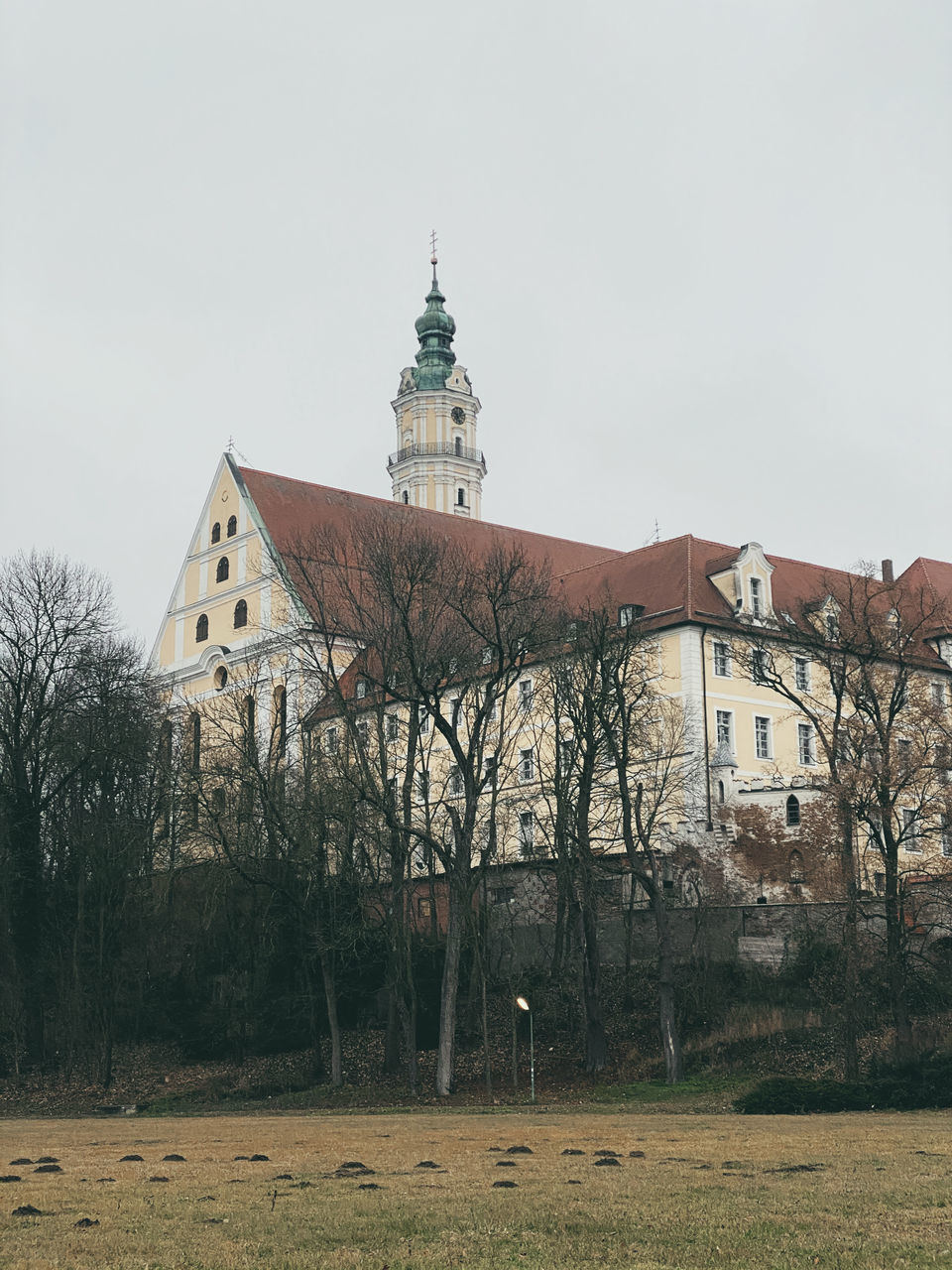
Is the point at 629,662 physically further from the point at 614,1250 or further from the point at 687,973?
the point at 614,1250

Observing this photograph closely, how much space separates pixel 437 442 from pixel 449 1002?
70.0m

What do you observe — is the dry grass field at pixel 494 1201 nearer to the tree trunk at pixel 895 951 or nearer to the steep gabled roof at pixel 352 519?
the tree trunk at pixel 895 951

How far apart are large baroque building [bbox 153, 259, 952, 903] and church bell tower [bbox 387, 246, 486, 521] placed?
1031 inches

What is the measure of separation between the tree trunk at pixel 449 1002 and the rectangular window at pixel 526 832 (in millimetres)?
5640

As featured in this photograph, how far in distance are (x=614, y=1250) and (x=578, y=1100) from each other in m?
22.5

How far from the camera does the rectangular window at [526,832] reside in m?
42.7

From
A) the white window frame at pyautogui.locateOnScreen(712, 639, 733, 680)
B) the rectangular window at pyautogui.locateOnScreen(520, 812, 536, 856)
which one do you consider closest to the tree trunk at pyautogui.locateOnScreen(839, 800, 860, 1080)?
the rectangular window at pyautogui.locateOnScreen(520, 812, 536, 856)

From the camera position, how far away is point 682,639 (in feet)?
177

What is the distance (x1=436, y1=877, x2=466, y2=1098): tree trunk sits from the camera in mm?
35812

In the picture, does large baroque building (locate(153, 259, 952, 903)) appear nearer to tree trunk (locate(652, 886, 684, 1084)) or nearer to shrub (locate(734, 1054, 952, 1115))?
tree trunk (locate(652, 886, 684, 1084))

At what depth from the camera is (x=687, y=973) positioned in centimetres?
4106

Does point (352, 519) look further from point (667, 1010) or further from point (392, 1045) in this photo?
point (667, 1010)

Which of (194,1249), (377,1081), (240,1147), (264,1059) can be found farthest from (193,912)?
(194,1249)

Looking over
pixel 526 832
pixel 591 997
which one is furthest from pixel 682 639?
pixel 591 997
